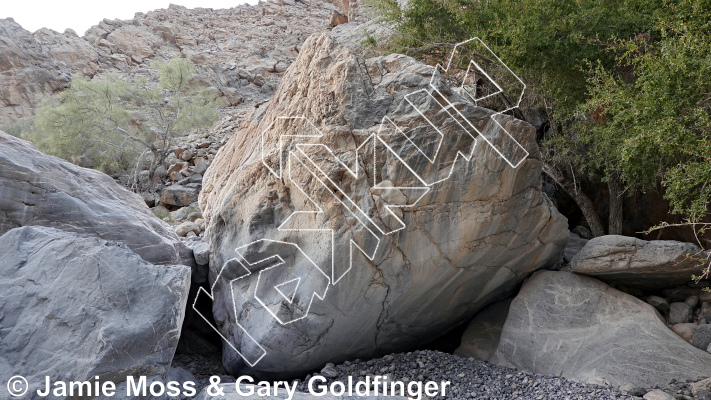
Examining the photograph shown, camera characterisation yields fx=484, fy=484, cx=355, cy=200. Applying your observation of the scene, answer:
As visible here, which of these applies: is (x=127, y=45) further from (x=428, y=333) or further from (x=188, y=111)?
(x=428, y=333)

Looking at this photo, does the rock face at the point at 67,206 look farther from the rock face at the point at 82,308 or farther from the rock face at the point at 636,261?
the rock face at the point at 636,261

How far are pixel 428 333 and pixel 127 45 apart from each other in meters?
22.1

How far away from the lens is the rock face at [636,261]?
4609mm

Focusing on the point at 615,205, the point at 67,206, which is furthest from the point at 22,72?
the point at 615,205

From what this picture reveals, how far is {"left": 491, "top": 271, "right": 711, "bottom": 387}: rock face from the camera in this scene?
3959 millimetres

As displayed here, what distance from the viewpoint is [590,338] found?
4324 mm

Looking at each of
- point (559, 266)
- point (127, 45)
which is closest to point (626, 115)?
point (559, 266)

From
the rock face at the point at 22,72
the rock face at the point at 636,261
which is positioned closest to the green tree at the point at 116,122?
the rock face at the point at 22,72

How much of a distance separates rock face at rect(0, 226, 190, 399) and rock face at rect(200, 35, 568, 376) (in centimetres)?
88

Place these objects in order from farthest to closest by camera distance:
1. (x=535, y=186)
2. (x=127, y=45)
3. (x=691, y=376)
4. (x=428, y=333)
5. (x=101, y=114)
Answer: (x=127, y=45), (x=101, y=114), (x=428, y=333), (x=535, y=186), (x=691, y=376)

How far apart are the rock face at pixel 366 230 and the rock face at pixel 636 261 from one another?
394 mm

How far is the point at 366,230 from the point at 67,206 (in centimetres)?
271

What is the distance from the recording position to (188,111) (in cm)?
1363

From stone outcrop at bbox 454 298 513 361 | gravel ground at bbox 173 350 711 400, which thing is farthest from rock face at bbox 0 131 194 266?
stone outcrop at bbox 454 298 513 361
